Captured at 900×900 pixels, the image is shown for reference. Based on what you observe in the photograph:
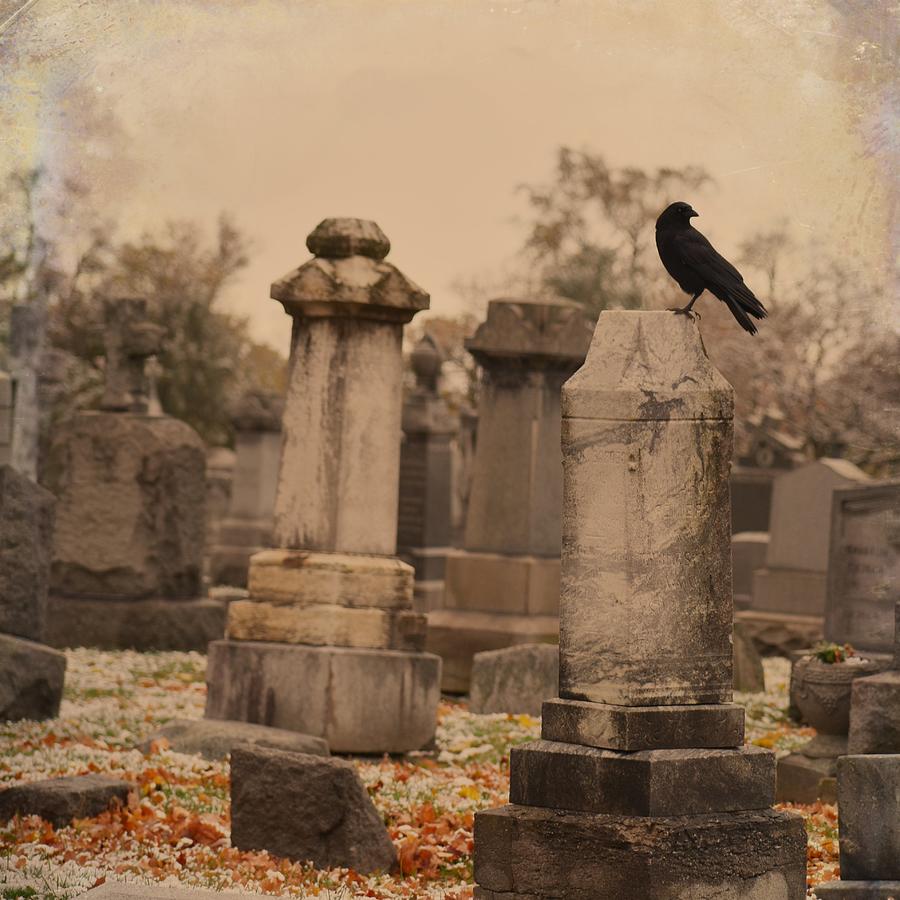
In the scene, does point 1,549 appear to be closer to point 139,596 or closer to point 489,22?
point 139,596

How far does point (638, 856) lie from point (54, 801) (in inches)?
116

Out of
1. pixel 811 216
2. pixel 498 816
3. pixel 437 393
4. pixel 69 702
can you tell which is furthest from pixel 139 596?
→ pixel 811 216

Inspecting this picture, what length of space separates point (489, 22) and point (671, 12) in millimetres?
18336

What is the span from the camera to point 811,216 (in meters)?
27.4

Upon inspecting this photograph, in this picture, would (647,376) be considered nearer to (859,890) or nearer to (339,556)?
(859,890)

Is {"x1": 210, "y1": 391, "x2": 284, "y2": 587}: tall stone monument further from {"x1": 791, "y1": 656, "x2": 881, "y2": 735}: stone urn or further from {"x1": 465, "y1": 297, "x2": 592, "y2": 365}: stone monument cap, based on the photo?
{"x1": 791, "y1": 656, "x2": 881, "y2": 735}: stone urn

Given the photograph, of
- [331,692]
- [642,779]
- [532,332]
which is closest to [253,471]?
[532,332]

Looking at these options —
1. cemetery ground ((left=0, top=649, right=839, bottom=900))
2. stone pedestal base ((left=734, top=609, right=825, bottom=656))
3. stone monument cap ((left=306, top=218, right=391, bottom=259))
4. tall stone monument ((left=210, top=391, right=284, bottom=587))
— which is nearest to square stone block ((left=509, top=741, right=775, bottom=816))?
cemetery ground ((left=0, top=649, right=839, bottom=900))

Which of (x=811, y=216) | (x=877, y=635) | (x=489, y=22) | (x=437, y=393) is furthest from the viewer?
(x=489, y=22)

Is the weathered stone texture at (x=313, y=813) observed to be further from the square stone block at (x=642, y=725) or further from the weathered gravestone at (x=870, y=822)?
the weathered gravestone at (x=870, y=822)

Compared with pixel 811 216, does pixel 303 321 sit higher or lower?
lower

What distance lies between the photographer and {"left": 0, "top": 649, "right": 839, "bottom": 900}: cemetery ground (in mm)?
Result: 6598

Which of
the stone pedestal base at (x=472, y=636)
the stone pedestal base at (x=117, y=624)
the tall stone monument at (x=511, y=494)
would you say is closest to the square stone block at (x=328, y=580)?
the stone pedestal base at (x=472, y=636)

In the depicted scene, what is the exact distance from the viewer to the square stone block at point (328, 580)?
983 cm
